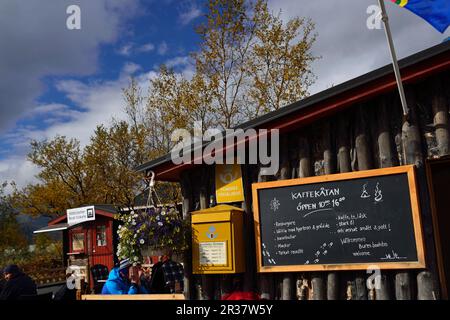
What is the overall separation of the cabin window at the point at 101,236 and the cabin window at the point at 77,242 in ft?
3.91

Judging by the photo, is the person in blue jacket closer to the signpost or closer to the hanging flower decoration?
the hanging flower decoration

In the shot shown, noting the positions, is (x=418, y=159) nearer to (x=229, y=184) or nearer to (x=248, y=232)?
(x=248, y=232)

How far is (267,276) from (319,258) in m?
0.77

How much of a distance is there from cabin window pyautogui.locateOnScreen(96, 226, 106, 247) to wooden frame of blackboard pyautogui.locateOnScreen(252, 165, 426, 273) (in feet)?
46.5

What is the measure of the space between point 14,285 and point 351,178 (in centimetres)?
523

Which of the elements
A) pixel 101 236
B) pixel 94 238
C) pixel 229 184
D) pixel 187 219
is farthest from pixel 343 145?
pixel 94 238

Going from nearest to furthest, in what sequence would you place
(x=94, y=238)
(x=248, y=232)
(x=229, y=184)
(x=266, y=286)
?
(x=266, y=286) → (x=248, y=232) → (x=229, y=184) → (x=94, y=238)

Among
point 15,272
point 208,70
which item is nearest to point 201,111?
point 208,70

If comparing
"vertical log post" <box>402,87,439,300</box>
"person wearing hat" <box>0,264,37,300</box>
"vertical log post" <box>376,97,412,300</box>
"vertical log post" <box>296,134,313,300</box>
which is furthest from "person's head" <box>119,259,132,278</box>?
"vertical log post" <box>402,87,439,300</box>

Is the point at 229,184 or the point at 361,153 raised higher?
the point at 361,153

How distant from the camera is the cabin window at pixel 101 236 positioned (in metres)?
19.2

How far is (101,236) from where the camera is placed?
63.4 feet

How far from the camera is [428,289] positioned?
16.1 ft
